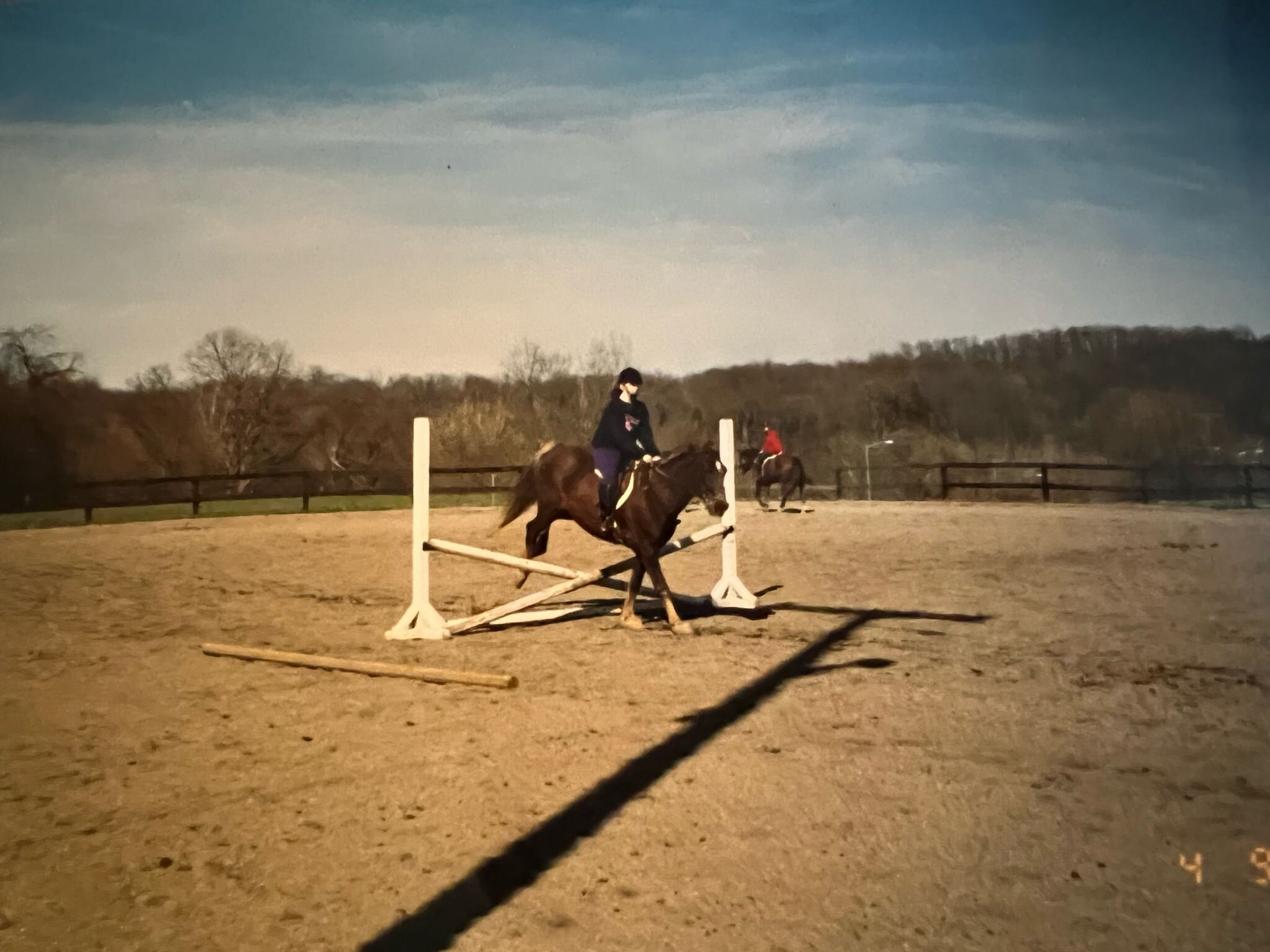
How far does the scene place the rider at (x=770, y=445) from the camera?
1446 cm

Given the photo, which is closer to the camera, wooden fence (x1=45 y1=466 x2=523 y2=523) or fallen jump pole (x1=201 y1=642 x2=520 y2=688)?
fallen jump pole (x1=201 y1=642 x2=520 y2=688)

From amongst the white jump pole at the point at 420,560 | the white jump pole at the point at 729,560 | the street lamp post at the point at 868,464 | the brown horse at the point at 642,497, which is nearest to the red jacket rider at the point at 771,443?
the street lamp post at the point at 868,464

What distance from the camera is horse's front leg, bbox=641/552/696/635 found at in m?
6.55

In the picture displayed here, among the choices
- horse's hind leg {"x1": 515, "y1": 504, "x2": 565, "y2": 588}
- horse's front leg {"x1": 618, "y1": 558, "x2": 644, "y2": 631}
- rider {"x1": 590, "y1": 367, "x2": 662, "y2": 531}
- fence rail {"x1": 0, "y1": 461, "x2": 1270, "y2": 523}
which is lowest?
horse's front leg {"x1": 618, "y1": 558, "x2": 644, "y2": 631}

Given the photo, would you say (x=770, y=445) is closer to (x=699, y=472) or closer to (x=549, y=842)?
(x=699, y=472)

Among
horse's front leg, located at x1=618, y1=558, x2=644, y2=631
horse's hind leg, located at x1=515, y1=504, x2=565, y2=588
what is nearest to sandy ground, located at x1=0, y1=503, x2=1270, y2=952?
horse's front leg, located at x1=618, y1=558, x2=644, y2=631

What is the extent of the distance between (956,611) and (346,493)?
7237mm

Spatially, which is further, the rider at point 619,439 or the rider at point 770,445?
the rider at point 770,445

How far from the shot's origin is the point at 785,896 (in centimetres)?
265

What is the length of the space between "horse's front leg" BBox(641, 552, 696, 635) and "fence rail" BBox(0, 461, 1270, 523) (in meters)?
2.20

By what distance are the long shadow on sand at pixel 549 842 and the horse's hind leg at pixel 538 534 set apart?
272 cm

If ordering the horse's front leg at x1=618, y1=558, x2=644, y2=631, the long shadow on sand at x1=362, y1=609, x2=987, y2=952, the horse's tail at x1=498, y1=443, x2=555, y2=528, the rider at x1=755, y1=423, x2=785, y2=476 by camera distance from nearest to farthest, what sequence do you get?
the long shadow on sand at x1=362, y1=609, x2=987, y2=952
the horse's front leg at x1=618, y1=558, x2=644, y2=631
the horse's tail at x1=498, y1=443, x2=555, y2=528
the rider at x1=755, y1=423, x2=785, y2=476

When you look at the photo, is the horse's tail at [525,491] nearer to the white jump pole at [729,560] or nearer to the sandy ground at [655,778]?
the sandy ground at [655,778]

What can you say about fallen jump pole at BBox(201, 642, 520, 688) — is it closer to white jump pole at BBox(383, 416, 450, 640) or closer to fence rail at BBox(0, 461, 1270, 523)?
white jump pole at BBox(383, 416, 450, 640)
